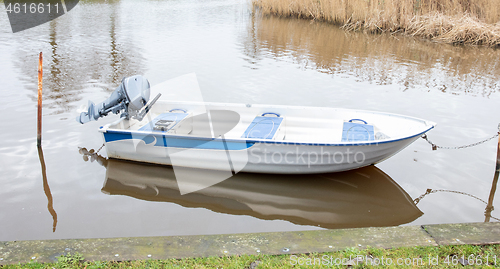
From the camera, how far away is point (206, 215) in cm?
499

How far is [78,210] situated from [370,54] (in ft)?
38.7

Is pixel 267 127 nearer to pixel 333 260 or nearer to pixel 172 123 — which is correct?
pixel 172 123

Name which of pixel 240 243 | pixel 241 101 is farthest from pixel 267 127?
pixel 241 101

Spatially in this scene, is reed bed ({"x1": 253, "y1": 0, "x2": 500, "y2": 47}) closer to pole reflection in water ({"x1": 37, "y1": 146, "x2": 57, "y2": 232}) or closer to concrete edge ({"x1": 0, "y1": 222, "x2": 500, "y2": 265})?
concrete edge ({"x1": 0, "y1": 222, "x2": 500, "y2": 265})

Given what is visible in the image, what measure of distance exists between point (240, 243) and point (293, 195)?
2206 millimetres

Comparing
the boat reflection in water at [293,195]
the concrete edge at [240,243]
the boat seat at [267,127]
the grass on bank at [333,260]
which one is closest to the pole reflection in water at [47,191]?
the boat reflection in water at [293,195]

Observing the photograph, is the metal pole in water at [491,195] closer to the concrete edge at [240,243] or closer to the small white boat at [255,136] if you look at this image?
the small white boat at [255,136]

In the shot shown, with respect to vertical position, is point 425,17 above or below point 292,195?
above

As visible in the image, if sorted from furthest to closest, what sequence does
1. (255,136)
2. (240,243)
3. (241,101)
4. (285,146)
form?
1. (241,101)
2. (255,136)
3. (285,146)
4. (240,243)

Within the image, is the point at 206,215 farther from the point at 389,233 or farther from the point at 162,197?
the point at 389,233

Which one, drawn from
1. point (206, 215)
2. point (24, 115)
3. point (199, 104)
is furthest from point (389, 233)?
point (24, 115)

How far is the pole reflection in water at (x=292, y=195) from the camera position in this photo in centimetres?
502

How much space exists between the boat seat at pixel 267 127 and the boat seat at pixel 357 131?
1.01m

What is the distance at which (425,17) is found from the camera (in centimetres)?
1617
